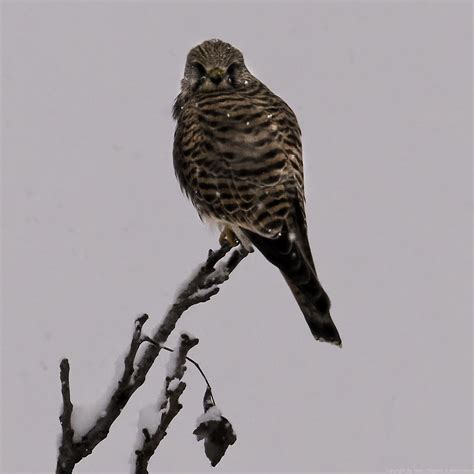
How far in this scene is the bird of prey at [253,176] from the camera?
3932 millimetres

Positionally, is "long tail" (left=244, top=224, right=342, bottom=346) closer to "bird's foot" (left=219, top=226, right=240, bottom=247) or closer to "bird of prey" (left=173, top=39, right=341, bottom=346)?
"bird of prey" (left=173, top=39, right=341, bottom=346)

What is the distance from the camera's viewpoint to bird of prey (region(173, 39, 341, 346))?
393cm

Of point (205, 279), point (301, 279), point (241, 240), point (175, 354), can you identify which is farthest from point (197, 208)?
point (175, 354)

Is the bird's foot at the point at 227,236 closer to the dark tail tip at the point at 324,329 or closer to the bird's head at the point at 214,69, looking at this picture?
the dark tail tip at the point at 324,329

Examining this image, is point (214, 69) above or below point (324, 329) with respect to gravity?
above

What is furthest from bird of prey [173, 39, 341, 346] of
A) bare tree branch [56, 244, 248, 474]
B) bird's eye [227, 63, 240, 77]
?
bare tree branch [56, 244, 248, 474]

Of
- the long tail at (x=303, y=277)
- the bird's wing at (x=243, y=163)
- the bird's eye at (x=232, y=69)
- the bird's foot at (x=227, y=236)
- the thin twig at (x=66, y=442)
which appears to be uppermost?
the bird's eye at (x=232, y=69)

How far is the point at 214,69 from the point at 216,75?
0.04m

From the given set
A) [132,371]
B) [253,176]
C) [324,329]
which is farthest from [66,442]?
[253,176]

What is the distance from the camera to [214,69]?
16.1ft

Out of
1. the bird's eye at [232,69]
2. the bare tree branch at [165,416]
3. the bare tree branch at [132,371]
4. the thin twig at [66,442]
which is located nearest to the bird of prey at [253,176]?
the bird's eye at [232,69]

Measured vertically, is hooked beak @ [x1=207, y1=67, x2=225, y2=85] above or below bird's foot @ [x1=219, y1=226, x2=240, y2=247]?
above

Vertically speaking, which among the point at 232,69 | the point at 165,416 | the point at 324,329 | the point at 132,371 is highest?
the point at 232,69

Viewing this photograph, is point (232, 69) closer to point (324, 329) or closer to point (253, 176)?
point (253, 176)
